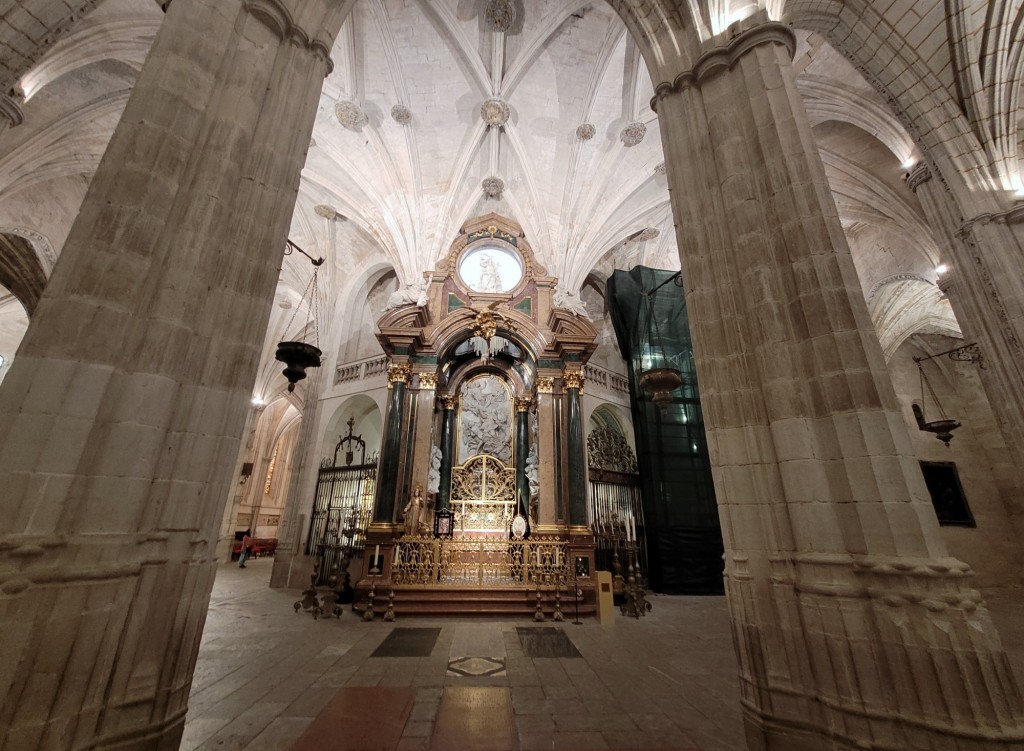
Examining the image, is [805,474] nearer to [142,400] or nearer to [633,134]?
Result: [142,400]

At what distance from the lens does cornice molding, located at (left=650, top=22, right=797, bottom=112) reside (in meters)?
3.94

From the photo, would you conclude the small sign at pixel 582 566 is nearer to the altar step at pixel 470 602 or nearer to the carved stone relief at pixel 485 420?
the altar step at pixel 470 602

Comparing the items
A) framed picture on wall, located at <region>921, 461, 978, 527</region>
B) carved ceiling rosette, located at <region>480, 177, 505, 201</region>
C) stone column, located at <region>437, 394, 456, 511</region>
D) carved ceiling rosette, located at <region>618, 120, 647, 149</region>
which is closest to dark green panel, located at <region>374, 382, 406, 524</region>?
stone column, located at <region>437, 394, 456, 511</region>

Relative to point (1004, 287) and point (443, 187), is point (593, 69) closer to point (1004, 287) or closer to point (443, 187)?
point (443, 187)

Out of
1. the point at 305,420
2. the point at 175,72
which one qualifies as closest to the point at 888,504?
the point at 175,72

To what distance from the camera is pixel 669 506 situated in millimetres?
11273

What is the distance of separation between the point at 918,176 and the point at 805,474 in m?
8.36

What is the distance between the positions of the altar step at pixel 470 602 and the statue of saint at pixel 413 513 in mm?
1367

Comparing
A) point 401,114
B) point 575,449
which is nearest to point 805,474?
point 575,449

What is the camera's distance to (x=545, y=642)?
5512 millimetres

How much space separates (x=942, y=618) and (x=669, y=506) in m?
9.37

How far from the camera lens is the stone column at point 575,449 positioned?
365 inches

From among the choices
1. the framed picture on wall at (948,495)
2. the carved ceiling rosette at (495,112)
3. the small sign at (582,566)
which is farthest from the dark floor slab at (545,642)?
the framed picture on wall at (948,495)

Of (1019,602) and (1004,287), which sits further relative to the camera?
(1019,602)
